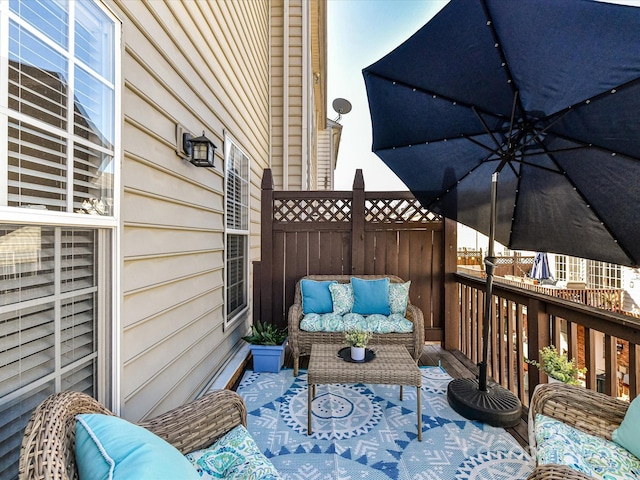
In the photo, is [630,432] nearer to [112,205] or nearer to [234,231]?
[112,205]

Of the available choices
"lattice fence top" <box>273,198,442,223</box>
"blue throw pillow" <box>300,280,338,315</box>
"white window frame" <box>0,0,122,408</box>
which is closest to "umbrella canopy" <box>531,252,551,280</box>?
"lattice fence top" <box>273,198,442,223</box>

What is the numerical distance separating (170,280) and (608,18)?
8.40ft

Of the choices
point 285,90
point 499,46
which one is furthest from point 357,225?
point 285,90

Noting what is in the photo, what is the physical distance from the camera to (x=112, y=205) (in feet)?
4.81

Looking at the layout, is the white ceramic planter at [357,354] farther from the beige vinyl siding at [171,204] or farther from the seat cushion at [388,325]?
the beige vinyl siding at [171,204]

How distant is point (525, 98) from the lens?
6.42 ft

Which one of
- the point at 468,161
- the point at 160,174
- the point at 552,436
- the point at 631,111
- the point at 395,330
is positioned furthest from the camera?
the point at 395,330

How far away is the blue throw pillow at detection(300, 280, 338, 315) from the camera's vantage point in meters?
3.56

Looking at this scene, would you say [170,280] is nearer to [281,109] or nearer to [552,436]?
[552,436]

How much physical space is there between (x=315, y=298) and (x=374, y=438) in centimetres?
161

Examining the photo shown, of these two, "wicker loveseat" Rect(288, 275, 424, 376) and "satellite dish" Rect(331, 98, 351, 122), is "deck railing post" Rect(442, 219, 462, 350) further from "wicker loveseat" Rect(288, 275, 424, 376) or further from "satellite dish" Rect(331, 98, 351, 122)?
"satellite dish" Rect(331, 98, 351, 122)

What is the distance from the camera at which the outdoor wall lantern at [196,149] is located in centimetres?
219

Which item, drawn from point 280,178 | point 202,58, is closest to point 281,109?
point 280,178

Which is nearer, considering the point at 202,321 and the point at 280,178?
the point at 202,321
